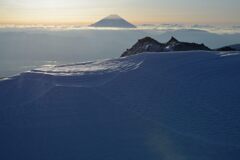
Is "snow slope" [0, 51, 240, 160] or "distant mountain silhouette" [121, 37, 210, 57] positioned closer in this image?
"snow slope" [0, 51, 240, 160]

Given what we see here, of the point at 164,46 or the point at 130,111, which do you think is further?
the point at 164,46

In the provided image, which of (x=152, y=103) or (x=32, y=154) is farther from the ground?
(x=152, y=103)

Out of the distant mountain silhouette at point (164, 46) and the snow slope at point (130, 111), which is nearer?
the snow slope at point (130, 111)

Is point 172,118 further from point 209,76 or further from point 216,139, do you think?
point 209,76

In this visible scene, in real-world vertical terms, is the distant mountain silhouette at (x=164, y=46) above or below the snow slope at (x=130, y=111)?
above

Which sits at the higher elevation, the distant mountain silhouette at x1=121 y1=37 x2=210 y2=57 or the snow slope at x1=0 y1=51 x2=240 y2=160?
the distant mountain silhouette at x1=121 y1=37 x2=210 y2=57

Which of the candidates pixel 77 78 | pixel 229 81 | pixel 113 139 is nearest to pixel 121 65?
pixel 77 78

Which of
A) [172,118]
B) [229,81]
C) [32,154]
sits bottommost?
[32,154]

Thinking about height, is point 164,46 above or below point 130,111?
above
